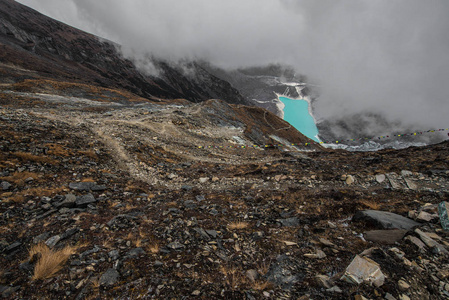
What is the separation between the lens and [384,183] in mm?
11531

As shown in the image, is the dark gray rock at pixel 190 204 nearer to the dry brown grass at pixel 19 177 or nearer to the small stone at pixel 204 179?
the small stone at pixel 204 179

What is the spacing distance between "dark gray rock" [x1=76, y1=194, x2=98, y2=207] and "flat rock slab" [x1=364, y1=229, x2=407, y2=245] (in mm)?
11137

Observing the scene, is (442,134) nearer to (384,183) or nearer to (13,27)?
(384,183)

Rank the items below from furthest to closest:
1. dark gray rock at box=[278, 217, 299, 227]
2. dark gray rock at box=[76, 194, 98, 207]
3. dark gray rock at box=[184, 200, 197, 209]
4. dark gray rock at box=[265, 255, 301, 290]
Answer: dark gray rock at box=[184, 200, 197, 209], dark gray rock at box=[76, 194, 98, 207], dark gray rock at box=[278, 217, 299, 227], dark gray rock at box=[265, 255, 301, 290]

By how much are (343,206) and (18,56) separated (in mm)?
164152

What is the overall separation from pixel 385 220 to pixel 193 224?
22.8 feet

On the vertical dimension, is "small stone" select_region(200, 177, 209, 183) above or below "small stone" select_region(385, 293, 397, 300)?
below

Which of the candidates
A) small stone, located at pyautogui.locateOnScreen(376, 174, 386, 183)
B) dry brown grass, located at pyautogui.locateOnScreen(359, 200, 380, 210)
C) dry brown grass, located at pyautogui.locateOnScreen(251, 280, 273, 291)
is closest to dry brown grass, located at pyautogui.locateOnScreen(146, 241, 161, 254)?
dry brown grass, located at pyautogui.locateOnScreen(251, 280, 273, 291)

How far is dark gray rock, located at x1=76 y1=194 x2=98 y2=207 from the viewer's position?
26.9 feet

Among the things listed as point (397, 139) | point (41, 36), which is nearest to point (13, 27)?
point (41, 36)

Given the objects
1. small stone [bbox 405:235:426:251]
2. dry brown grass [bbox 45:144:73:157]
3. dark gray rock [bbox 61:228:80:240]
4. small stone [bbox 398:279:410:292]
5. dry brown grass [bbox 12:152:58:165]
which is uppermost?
small stone [bbox 405:235:426:251]

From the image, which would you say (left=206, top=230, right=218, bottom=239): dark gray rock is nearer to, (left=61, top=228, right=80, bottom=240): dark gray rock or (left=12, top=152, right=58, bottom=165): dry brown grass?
(left=61, top=228, right=80, bottom=240): dark gray rock

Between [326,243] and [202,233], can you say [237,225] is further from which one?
[326,243]

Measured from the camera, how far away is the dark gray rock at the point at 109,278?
14.0 feet
